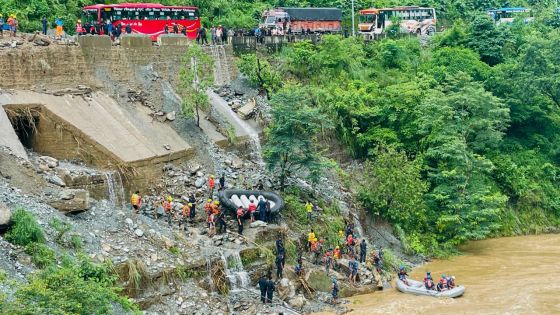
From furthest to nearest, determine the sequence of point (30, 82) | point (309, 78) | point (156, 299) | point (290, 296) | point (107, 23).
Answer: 1. point (309, 78)
2. point (107, 23)
3. point (30, 82)
4. point (290, 296)
5. point (156, 299)

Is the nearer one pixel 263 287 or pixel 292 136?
pixel 263 287

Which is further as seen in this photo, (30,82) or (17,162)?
(30,82)

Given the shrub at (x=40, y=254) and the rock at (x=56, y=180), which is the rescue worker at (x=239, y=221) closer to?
the rock at (x=56, y=180)

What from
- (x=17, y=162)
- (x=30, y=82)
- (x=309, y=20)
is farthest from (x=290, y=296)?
(x=309, y=20)

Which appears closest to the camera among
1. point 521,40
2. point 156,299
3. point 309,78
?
point 156,299

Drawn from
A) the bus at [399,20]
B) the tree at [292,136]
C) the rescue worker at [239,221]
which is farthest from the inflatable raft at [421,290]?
the bus at [399,20]

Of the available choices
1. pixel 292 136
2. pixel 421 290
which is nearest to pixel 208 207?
pixel 292 136

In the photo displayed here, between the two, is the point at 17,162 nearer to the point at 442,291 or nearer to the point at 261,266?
the point at 261,266

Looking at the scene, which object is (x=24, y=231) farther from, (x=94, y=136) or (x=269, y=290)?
(x=269, y=290)
